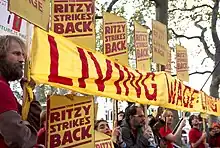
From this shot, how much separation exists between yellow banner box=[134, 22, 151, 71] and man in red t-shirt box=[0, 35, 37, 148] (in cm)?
A: 531

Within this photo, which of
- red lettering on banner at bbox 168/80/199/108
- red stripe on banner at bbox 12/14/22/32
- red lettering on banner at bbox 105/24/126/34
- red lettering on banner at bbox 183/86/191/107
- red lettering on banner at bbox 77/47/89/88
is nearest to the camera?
red lettering on banner at bbox 77/47/89/88

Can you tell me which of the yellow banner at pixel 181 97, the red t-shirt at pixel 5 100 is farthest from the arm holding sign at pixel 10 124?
the yellow banner at pixel 181 97

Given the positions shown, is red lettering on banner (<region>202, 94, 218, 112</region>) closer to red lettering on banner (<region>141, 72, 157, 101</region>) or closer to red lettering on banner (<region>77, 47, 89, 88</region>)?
red lettering on banner (<region>141, 72, 157, 101</region>)

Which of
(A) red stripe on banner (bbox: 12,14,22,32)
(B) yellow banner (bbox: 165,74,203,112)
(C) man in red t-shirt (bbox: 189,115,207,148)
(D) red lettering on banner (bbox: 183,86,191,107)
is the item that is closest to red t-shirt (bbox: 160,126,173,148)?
(B) yellow banner (bbox: 165,74,203,112)

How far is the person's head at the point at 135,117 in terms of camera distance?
19.6ft

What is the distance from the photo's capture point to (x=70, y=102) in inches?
162

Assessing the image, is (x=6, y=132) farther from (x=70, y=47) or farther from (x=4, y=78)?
(x=70, y=47)

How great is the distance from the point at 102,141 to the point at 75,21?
145 centimetres

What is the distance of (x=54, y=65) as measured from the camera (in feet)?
11.5

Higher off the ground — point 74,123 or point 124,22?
point 124,22

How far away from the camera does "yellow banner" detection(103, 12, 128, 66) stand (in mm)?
7113

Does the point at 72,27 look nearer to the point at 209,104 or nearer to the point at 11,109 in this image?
the point at 11,109

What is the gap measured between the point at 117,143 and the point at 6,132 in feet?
10.9

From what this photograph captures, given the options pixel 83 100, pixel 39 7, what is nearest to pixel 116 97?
pixel 83 100
